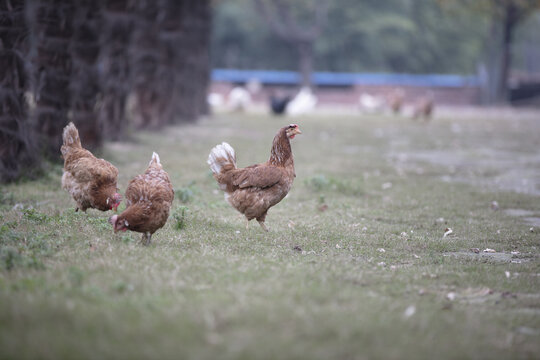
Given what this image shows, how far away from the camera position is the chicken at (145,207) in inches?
201

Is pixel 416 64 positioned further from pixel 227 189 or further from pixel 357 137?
pixel 227 189

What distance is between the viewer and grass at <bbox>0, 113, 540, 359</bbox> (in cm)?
322

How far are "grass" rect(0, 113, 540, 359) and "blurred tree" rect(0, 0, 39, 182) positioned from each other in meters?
0.38

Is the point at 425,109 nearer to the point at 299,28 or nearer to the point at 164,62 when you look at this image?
the point at 164,62

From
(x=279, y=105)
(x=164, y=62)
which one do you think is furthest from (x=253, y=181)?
(x=279, y=105)

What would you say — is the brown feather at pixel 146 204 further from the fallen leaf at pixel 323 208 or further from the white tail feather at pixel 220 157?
the fallen leaf at pixel 323 208

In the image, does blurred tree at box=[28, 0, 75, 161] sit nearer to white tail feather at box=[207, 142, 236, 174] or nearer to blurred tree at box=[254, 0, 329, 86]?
white tail feather at box=[207, 142, 236, 174]

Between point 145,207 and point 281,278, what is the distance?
4.94ft

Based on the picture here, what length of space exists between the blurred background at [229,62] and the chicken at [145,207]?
12.0 ft

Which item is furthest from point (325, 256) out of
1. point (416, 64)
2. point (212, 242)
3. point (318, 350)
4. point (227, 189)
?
point (416, 64)

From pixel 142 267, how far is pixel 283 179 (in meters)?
2.12

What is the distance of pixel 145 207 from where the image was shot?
514cm

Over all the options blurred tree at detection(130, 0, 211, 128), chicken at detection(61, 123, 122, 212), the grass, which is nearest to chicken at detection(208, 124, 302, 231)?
the grass

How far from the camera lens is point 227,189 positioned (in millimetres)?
6348
